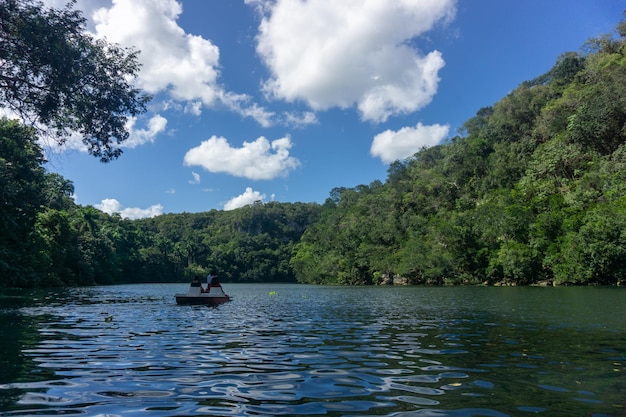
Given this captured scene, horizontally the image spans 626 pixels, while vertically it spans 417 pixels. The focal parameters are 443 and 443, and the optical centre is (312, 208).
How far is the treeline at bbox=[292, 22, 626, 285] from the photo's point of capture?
196 feet

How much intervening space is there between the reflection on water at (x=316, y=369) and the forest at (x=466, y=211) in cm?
1043

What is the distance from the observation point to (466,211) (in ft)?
268

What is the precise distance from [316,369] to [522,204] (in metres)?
72.5

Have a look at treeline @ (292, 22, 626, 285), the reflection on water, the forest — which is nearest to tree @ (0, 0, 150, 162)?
the forest

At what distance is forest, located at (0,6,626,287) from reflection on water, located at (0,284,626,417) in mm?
10429

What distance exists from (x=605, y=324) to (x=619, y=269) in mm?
47279

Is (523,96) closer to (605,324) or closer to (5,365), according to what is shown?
(605,324)

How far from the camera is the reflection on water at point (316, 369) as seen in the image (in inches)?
250

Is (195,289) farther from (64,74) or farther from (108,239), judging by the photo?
(108,239)

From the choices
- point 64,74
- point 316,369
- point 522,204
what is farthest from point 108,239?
point 316,369

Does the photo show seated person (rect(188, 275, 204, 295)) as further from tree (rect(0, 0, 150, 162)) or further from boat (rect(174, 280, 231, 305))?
tree (rect(0, 0, 150, 162))

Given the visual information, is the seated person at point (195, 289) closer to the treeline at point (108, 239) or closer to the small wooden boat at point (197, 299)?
the small wooden boat at point (197, 299)

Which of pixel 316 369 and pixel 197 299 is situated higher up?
pixel 197 299

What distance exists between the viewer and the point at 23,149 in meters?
36.8
